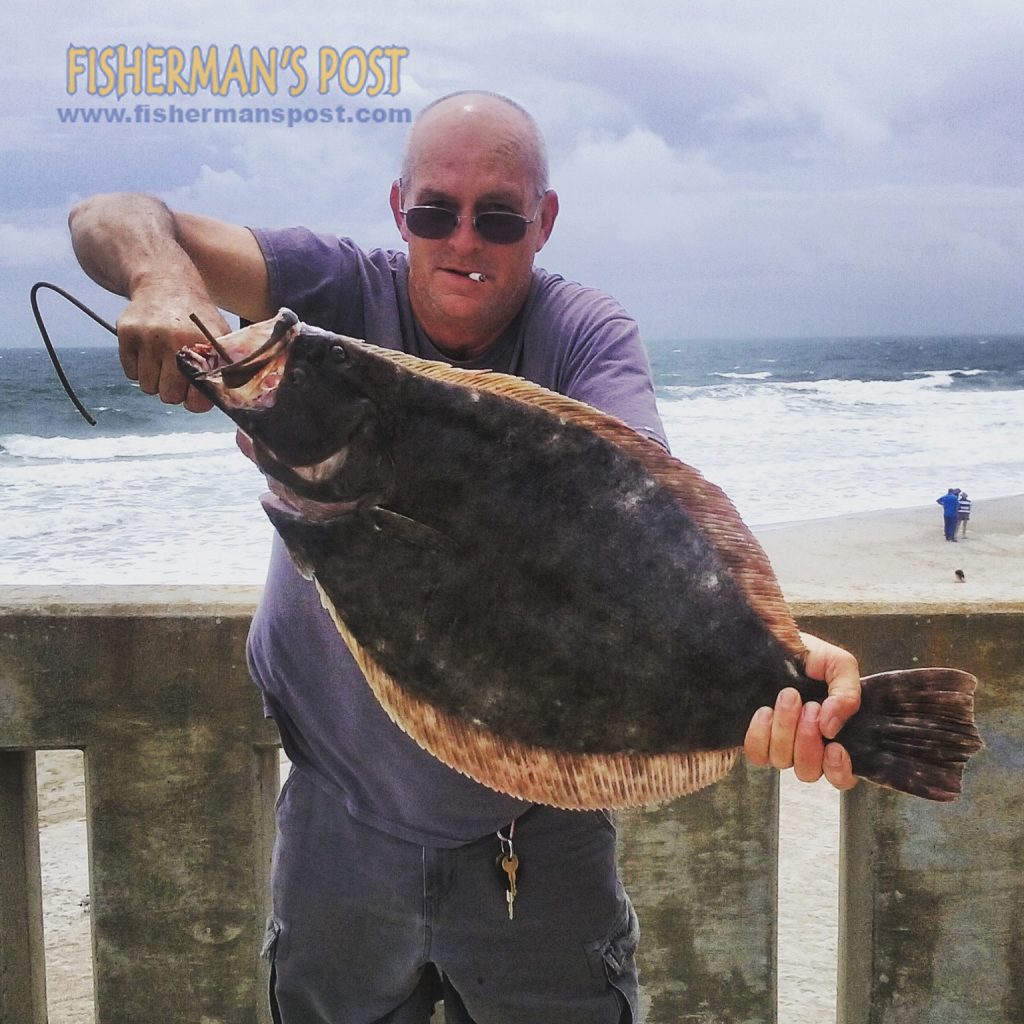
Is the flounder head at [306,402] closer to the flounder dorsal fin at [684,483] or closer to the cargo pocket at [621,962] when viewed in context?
the flounder dorsal fin at [684,483]

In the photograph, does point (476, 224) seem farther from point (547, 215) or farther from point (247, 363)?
point (247, 363)

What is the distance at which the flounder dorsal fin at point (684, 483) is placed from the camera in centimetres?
168

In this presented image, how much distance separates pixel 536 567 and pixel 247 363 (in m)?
A: 0.52

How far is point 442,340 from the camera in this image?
2270 millimetres

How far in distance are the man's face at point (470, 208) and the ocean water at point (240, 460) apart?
5.12 meters

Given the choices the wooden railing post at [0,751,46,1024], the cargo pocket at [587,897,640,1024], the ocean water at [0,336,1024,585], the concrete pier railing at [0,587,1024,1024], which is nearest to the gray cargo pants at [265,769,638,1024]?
the cargo pocket at [587,897,640,1024]

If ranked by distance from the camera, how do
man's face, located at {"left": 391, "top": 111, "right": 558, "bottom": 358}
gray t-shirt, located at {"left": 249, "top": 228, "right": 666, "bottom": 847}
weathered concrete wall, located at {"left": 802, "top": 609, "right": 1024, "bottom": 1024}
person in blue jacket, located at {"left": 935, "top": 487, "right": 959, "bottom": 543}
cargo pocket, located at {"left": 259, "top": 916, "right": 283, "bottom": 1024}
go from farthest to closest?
person in blue jacket, located at {"left": 935, "top": 487, "right": 959, "bottom": 543} < weathered concrete wall, located at {"left": 802, "top": 609, "right": 1024, "bottom": 1024} < cargo pocket, located at {"left": 259, "top": 916, "right": 283, "bottom": 1024} < gray t-shirt, located at {"left": 249, "top": 228, "right": 666, "bottom": 847} < man's face, located at {"left": 391, "top": 111, "right": 558, "bottom": 358}

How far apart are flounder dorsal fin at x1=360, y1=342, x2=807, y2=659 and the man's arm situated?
0.30 metres

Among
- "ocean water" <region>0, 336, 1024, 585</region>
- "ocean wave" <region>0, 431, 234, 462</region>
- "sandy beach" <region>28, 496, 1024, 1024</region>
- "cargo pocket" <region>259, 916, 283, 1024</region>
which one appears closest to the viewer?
"cargo pocket" <region>259, 916, 283, 1024</region>

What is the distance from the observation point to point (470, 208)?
80.1 inches

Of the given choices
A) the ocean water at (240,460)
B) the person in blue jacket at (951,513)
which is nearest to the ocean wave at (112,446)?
the ocean water at (240,460)

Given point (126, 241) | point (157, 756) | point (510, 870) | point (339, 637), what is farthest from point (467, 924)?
point (126, 241)

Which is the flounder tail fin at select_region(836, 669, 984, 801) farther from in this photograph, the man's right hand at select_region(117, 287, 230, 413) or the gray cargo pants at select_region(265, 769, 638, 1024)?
the man's right hand at select_region(117, 287, 230, 413)

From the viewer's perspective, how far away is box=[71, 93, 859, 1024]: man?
208 cm
